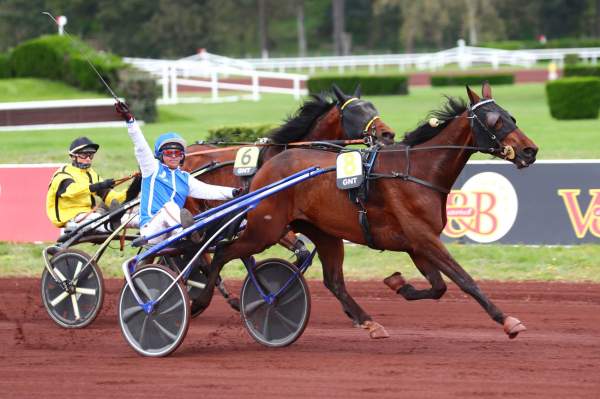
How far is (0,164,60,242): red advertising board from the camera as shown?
1360cm

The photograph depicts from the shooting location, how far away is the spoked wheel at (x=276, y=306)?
8.00 m

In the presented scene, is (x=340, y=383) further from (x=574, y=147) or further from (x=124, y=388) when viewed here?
(x=574, y=147)

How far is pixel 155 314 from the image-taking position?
7633mm

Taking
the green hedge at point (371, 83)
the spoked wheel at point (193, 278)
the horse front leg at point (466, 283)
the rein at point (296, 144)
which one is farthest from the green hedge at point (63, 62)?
the horse front leg at point (466, 283)

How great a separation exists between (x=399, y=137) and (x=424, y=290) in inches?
123

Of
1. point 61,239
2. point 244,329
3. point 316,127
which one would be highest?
point 316,127

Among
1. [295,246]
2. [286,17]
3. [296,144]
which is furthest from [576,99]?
[286,17]

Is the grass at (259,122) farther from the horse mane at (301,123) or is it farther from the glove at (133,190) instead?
the glove at (133,190)

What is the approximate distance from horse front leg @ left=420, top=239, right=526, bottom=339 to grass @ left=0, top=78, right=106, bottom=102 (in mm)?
18779

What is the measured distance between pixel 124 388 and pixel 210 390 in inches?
20.4

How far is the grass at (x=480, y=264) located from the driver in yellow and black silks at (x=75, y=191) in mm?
2561

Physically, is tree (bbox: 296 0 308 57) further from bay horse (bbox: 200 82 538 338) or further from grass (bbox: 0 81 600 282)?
bay horse (bbox: 200 82 538 338)

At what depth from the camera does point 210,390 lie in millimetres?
6574

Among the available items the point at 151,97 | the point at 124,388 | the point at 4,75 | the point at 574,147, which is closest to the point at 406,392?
the point at 124,388
